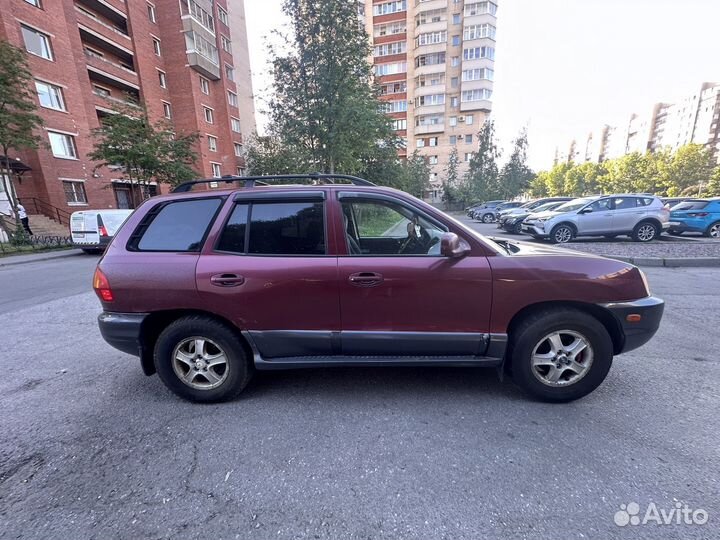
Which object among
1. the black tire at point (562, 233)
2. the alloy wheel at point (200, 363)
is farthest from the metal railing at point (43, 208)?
the black tire at point (562, 233)

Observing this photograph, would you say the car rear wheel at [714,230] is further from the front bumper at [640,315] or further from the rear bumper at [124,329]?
the rear bumper at [124,329]

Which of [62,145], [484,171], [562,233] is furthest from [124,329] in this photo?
[484,171]

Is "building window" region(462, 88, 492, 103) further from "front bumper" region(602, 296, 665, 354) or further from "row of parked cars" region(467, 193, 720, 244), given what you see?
"front bumper" region(602, 296, 665, 354)

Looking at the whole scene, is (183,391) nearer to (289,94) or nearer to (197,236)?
(197,236)

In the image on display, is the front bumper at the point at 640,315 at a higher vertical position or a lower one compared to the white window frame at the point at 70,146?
lower

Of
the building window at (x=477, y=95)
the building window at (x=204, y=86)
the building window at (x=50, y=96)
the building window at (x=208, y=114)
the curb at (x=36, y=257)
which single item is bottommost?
the curb at (x=36, y=257)

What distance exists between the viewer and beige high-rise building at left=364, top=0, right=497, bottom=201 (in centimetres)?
4075

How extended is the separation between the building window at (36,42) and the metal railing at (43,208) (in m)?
8.44

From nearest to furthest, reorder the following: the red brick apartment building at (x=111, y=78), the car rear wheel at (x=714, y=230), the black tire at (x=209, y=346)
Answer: the black tire at (x=209, y=346)
the car rear wheel at (x=714, y=230)
the red brick apartment building at (x=111, y=78)

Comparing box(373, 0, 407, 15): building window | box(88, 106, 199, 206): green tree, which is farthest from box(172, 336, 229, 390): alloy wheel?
box(373, 0, 407, 15): building window

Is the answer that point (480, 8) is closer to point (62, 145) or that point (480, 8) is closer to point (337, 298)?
point (62, 145)

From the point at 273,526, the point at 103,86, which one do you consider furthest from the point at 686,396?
the point at 103,86

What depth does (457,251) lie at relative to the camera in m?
2.39

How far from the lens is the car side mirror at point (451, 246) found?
7.75ft
